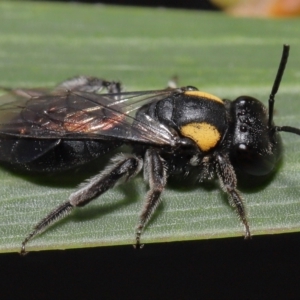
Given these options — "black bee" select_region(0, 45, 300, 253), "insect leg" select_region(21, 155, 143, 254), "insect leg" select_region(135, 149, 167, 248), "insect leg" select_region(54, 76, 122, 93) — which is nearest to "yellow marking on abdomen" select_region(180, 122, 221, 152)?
"black bee" select_region(0, 45, 300, 253)

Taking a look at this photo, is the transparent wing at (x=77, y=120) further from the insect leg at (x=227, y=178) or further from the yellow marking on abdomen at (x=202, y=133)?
the insect leg at (x=227, y=178)

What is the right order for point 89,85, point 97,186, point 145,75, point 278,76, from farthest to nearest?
point 145,75 → point 89,85 → point 97,186 → point 278,76

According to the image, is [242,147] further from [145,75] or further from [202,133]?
[145,75]

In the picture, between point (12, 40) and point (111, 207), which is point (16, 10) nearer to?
point (12, 40)

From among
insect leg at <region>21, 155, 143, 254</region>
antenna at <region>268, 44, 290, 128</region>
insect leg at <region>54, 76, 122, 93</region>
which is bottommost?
insect leg at <region>21, 155, 143, 254</region>

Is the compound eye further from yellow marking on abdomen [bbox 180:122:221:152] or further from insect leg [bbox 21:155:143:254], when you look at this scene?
insect leg [bbox 21:155:143:254]

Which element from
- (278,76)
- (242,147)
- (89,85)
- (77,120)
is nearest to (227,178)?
(242,147)

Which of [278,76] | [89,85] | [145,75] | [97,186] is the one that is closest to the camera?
[278,76]
